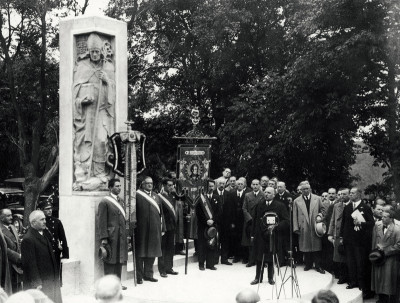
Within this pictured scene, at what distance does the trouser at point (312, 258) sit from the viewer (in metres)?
13.0

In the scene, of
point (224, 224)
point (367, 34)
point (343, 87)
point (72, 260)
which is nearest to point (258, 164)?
point (343, 87)

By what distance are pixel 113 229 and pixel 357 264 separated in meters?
4.39

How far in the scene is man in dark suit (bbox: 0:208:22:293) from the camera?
891cm

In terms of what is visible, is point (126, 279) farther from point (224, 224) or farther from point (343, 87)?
point (343, 87)

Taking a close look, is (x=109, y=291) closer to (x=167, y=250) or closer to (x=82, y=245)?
(x=82, y=245)

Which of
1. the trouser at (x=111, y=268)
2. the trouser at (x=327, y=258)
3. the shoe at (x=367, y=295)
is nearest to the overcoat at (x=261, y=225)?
the shoe at (x=367, y=295)

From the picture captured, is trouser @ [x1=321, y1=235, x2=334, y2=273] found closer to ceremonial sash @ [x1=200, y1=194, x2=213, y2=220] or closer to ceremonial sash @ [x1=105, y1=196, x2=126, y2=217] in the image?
ceremonial sash @ [x1=200, y1=194, x2=213, y2=220]

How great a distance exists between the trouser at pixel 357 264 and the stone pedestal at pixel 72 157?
4430 millimetres

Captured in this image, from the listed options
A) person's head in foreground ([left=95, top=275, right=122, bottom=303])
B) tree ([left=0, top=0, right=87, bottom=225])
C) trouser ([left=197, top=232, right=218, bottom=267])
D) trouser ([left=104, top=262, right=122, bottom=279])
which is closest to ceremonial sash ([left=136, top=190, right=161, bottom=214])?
trouser ([left=104, top=262, right=122, bottom=279])

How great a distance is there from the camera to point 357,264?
1136 centimetres

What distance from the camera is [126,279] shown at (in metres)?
11.4

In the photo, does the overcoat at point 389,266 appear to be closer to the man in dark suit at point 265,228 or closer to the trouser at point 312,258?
the man in dark suit at point 265,228

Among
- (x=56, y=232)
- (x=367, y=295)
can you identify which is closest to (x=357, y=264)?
(x=367, y=295)

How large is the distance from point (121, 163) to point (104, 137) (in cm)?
57
